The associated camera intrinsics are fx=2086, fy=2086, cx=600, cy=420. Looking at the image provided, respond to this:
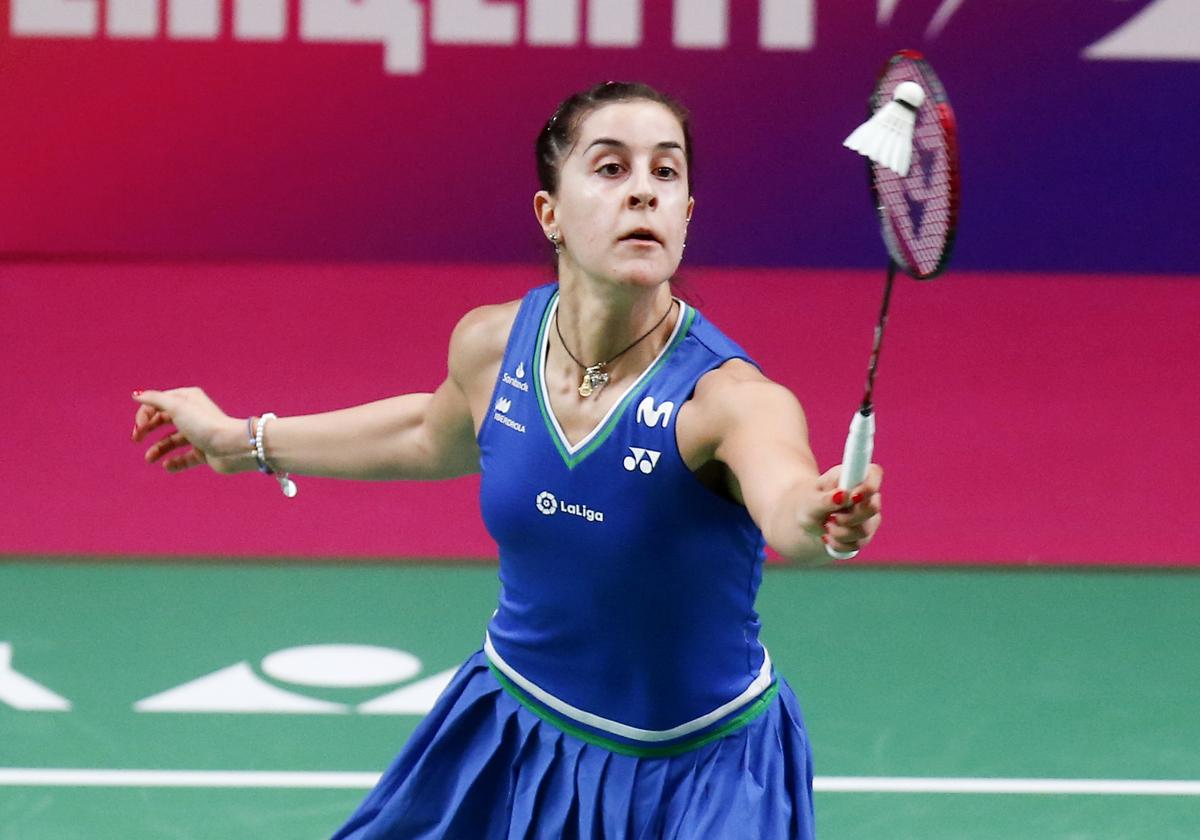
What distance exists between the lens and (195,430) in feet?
12.8

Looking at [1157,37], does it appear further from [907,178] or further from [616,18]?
[907,178]

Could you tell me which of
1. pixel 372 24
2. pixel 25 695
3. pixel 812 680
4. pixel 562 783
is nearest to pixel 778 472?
pixel 562 783

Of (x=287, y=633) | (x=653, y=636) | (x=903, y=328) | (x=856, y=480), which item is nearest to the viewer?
(x=856, y=480)

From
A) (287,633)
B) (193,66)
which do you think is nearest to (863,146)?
(287,633)

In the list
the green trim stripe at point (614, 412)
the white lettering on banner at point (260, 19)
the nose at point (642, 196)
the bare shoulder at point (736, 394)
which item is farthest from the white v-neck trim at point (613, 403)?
the white lettering on banner at point (260, 19)

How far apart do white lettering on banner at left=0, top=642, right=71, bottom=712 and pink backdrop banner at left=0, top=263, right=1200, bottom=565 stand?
90 centimetres

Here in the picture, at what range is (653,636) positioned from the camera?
3.22m

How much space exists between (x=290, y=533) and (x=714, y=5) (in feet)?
8.75

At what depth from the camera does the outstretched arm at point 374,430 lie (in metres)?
3.56

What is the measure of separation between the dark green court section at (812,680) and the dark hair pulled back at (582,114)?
6.16 feet

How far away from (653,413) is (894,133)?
613mm

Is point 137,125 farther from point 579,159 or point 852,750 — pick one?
point 579,159

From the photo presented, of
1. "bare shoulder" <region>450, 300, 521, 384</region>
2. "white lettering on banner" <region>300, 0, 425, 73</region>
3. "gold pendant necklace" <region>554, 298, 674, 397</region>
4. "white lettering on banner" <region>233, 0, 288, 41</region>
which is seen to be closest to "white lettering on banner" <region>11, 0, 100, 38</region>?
"white lettering on banner" <region>233, 0, 288, 41</region>

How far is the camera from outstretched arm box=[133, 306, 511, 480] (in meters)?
3.56
